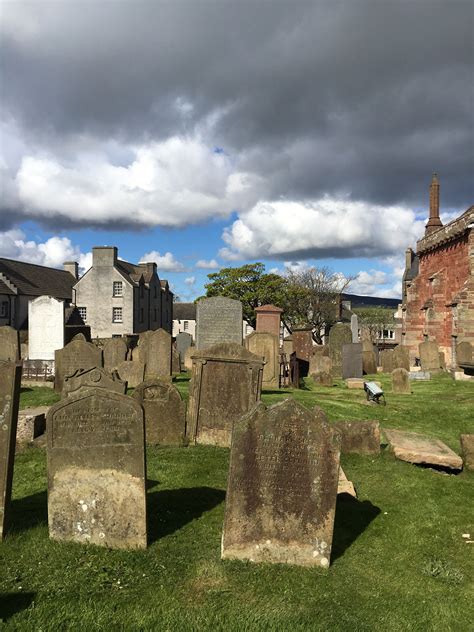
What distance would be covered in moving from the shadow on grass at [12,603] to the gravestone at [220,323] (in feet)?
44.0

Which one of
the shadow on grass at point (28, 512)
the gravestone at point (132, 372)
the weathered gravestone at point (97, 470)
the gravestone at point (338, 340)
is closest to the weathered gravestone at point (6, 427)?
the shadow on grass at point (28, 512)

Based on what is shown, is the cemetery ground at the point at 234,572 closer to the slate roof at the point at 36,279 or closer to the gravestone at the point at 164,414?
the gravestone at the point at 164,414

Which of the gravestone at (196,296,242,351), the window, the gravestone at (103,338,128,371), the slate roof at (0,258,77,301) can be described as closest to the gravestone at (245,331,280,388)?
the gravestone at (196,296,242,351)

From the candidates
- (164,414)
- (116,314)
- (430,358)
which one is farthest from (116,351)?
(116,314)

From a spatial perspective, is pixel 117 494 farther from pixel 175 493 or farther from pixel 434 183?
pixel 434 183

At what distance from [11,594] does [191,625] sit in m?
1.67

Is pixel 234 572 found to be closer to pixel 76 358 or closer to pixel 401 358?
pixel 76 358

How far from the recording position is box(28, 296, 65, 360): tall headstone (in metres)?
23.0

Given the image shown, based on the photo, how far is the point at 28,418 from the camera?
352 inches

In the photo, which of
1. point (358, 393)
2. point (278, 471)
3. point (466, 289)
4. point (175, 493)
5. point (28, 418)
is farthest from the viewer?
point (466, 289)

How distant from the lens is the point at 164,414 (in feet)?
31.3

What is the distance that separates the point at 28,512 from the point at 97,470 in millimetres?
1562

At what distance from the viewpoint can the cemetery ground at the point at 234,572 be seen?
4023 millimetres

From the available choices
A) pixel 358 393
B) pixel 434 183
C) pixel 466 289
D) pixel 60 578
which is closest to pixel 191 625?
pixel 60 578
